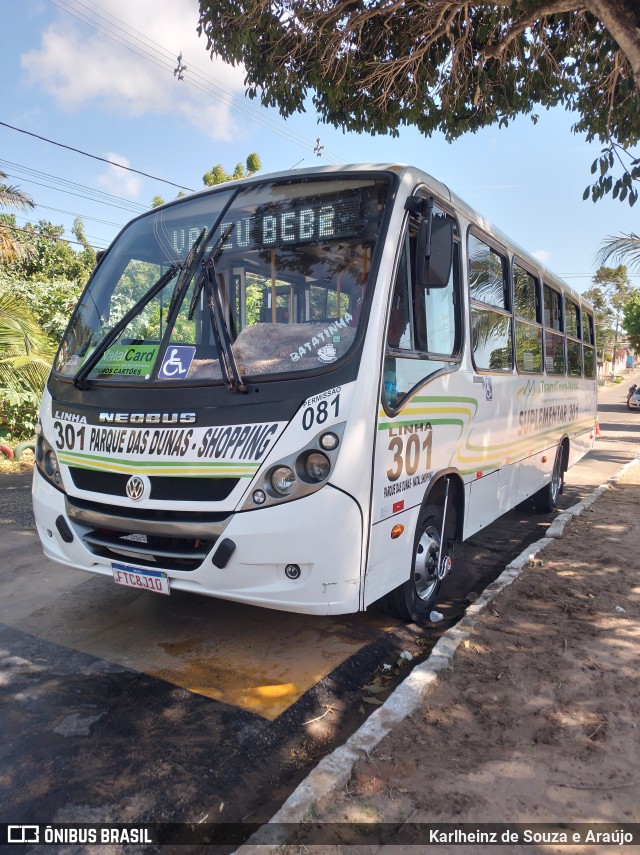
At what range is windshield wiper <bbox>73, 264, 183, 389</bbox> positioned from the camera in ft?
12.7

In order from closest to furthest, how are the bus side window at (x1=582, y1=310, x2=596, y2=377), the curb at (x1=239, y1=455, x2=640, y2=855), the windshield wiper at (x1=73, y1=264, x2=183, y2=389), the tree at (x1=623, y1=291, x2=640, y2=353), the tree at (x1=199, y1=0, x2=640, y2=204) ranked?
the curb at (x1=239, y1=455, x2=640, y2=855) < the windshield wiper at (x1=73, y1=264, x2=183, y2=389) < the tree at (x1=199, y1=0, x2=640, y2=204) < the bus side window at (x1=582, y1=310, x2=596, y2=377) < the tree at (x1=623, y1=291, x2=640, y2=353)

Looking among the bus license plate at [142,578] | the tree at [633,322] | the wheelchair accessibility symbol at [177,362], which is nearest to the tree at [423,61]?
the wheelchair accessibility symbol at [177,362]

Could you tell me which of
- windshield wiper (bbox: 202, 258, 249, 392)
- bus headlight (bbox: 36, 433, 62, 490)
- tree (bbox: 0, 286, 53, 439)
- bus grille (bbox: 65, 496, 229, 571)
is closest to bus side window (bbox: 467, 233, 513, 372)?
windshield wiper (bbox: 202, 258, 249, 392)

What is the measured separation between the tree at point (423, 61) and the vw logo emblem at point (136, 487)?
5.21 m

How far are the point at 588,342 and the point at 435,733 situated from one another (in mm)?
9040

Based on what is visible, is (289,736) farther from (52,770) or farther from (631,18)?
(631,18)

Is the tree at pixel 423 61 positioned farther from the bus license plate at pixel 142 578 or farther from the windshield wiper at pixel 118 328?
the bus license plate at pixel 142 578

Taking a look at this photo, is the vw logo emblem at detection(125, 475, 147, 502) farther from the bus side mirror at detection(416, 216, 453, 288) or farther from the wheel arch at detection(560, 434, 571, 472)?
the wheel arch at detection(560, 434, 571, 472)

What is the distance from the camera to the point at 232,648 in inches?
154

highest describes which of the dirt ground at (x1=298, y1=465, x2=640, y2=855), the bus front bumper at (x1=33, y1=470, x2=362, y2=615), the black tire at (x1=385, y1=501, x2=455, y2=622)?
the bus front bumper at (x1=33, y1=470, x2=362, y2=615)

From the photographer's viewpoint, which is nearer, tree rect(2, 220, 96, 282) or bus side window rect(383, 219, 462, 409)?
bus side window rect(383, 219, 462, 409)

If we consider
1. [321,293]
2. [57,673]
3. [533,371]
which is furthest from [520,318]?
[57,673]

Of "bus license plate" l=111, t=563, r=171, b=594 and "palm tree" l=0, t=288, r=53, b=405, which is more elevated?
"palm tree" l=0, t=288, r=53, b=405

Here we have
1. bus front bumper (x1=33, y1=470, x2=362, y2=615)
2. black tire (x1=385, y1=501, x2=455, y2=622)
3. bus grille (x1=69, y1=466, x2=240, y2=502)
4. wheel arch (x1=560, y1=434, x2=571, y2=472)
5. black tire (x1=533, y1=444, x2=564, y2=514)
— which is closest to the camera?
bus front bumper (x1=33, y1=470, x2=362, y2=615)
